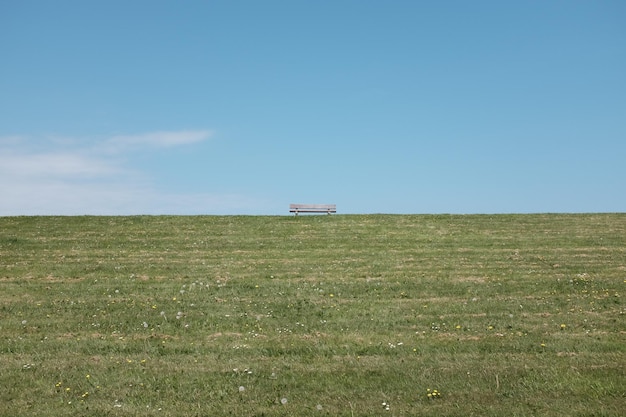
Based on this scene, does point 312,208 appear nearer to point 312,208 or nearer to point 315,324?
point 312,208

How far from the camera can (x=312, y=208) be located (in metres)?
36.4

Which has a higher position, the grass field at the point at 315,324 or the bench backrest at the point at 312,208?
the bench backrest at the point at 312,208

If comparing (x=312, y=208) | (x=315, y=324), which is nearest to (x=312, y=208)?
(x=312, y=208)

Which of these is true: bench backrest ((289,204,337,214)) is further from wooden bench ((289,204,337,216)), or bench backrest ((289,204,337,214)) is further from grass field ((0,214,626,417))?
grass field ((0,214,626,417))

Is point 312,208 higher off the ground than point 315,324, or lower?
higher

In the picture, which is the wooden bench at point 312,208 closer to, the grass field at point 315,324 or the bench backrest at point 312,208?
the bench backrest at point 312,208

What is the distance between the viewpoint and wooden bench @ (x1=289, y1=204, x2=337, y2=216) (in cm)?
3631

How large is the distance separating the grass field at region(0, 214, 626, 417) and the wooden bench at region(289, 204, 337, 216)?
23.8ft

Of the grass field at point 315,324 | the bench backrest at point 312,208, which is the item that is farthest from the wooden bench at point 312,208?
the grass field at point 315,324

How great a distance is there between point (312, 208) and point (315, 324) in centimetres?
2196

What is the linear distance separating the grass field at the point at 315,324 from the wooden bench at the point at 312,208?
7.24 m

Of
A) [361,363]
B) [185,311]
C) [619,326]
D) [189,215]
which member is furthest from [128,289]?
[189,215]

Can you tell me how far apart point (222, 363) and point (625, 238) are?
23.1m

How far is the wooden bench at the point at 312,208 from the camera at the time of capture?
36.3 meters
